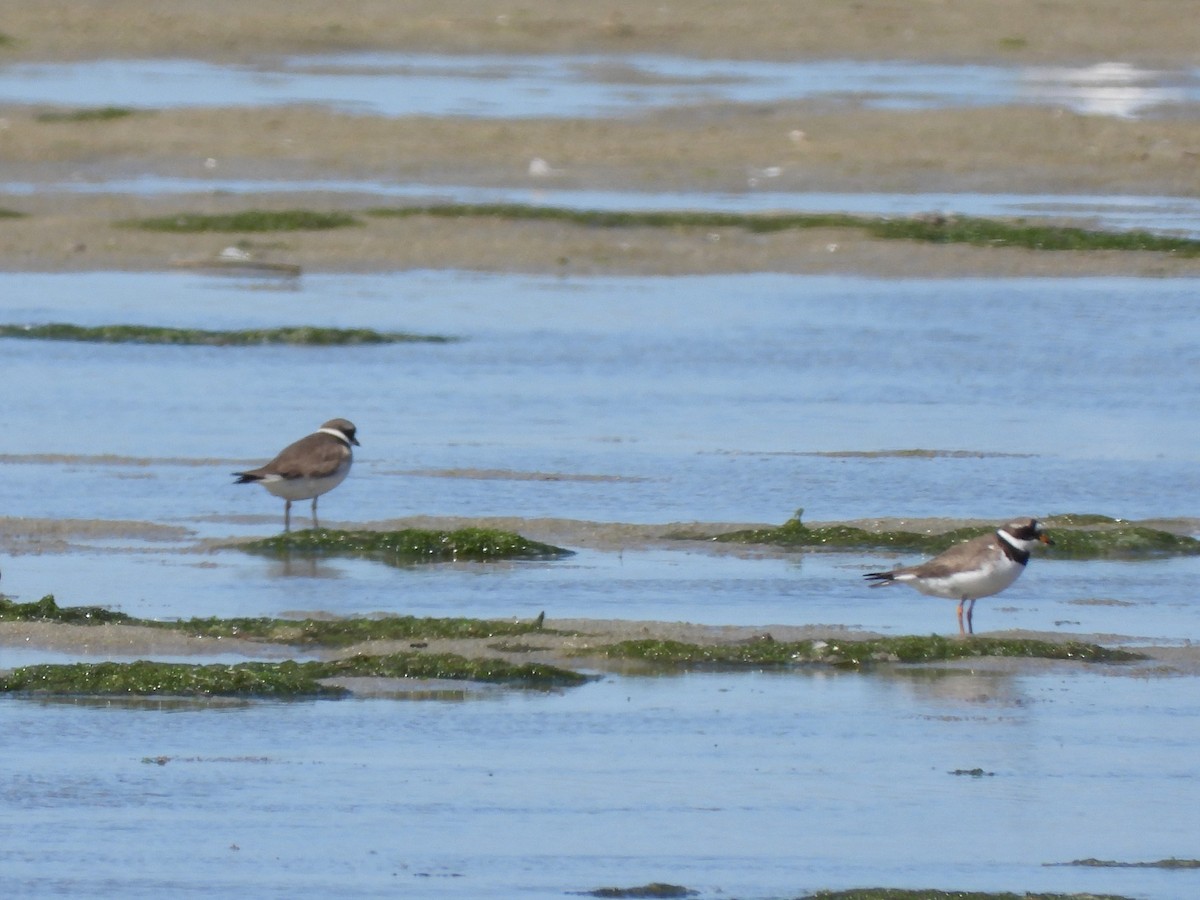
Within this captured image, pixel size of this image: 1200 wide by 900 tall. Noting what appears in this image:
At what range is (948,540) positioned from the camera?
11.2 metres

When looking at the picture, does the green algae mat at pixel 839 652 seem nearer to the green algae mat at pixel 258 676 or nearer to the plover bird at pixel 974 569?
the green algae mat at pixel 258 676

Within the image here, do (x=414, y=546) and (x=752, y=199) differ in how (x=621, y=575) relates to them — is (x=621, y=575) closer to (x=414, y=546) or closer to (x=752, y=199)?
(x=414, y=546)

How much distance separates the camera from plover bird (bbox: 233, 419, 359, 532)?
1170 cm

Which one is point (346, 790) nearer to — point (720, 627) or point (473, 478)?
point (720, 627)

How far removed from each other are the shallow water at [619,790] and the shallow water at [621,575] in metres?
0.02

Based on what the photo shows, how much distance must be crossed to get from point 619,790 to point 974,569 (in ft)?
9.10

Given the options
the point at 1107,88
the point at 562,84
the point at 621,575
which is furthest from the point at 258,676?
the point at 562,84

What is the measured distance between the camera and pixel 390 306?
1859 cm

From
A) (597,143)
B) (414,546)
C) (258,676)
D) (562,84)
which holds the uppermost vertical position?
(562,84)

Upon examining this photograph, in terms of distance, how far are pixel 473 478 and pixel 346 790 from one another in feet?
18.5

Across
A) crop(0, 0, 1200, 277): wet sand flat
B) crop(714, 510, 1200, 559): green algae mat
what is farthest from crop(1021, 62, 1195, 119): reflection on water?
crop(714, 510, 1200, 559): green algae mat

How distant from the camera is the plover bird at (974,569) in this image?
31.9ft

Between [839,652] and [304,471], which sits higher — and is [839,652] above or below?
below

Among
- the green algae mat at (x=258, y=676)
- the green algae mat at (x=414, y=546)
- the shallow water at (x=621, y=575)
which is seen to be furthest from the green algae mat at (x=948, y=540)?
the green algae mat at (x=258, y=676)
